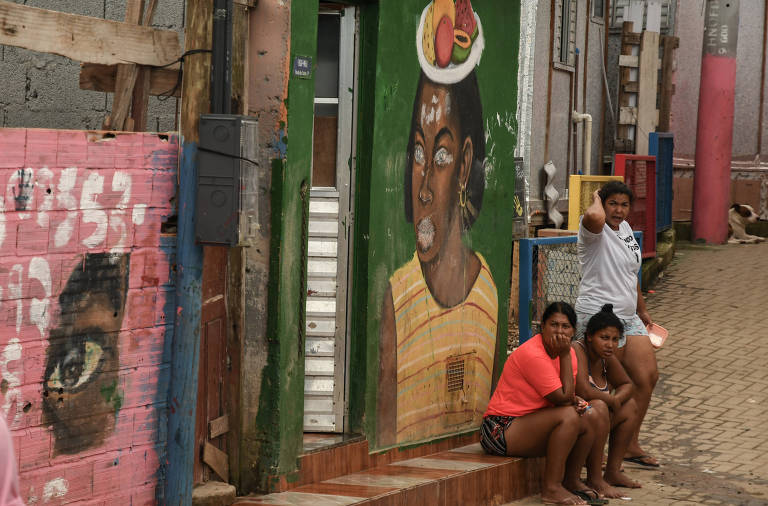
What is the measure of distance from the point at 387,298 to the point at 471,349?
1.15 meters

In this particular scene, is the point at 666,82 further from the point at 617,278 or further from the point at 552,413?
the point at 552,413

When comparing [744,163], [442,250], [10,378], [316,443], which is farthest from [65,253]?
[744,163]

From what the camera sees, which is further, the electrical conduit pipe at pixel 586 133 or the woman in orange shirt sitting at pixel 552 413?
the electrical conduit pipe at pixel 586 133

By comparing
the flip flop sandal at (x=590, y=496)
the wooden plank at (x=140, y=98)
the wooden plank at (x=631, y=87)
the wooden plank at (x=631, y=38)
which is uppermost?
the wooden plank at (x=631, y=38)

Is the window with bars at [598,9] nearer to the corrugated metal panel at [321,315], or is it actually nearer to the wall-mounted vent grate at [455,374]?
the wall-mounted vent grate at [455,374]

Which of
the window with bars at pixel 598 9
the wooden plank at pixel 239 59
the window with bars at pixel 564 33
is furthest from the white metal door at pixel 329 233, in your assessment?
the window with bars at pixel 598 9

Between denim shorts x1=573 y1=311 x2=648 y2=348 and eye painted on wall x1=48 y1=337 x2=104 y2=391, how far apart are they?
11.6 feet

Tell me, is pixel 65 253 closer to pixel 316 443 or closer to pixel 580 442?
pixel 316 443

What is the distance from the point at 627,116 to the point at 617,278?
12.1 m

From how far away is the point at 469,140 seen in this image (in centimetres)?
809

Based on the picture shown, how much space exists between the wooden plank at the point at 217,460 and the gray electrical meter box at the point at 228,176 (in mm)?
1315

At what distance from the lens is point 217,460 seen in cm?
611

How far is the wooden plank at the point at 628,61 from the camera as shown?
19188 mm

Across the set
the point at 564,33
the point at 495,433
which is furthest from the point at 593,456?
the point at 564,33
